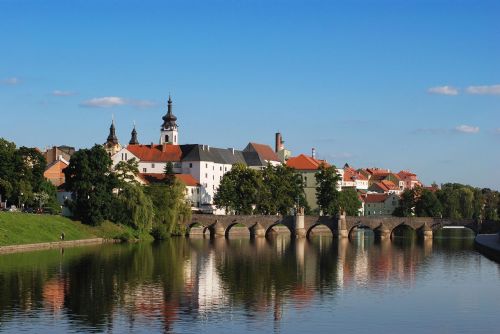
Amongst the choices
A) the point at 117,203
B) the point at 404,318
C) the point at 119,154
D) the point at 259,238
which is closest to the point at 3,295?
the point at 404,318

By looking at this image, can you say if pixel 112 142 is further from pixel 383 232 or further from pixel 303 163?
pixel 383 232

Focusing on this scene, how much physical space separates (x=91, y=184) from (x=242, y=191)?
1460 inches

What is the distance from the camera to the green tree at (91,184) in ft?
306

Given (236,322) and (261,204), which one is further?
(261,204)

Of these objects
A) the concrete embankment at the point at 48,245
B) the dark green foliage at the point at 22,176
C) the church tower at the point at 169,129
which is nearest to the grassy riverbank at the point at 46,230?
the concrete embankment at the point at 48,245

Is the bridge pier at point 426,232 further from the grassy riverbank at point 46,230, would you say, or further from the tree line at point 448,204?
the grassy riverbank at point 46,230

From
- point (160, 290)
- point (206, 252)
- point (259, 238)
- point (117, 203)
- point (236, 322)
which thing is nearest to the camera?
point (236, 322)

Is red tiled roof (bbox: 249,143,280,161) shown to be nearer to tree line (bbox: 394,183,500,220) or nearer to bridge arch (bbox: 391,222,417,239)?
tree line (bbox: 394,183,500,220)

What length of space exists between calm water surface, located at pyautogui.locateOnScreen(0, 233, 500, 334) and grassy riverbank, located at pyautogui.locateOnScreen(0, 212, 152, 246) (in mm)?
3615

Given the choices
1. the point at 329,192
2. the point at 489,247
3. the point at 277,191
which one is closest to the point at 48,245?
the point at 489,247

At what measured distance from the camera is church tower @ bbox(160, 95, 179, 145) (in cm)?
16888

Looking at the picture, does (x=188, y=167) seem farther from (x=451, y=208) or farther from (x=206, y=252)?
(x=206, y=252)

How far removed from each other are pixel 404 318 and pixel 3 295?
71.5ft

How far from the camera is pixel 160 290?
171 feet
